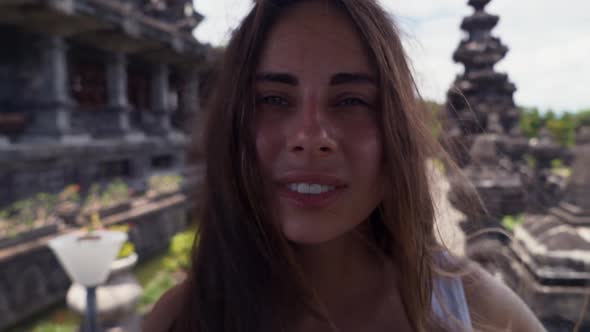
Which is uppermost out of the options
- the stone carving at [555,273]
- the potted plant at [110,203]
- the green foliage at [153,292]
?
the stone carving at [555,273]

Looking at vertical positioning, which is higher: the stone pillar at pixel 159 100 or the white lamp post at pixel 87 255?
the stone pillar at pixel 159 100

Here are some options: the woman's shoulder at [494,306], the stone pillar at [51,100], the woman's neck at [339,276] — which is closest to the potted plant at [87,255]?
the woman's neck at [339,276]

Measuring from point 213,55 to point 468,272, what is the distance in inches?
46.7

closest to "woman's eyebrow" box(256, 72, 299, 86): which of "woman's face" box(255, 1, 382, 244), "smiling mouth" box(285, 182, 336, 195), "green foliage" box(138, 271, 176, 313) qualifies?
"woman's face" box(255, 1, 382, 244)

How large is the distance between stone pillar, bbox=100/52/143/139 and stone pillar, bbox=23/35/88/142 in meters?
2.26

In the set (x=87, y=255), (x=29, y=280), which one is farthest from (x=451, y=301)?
(x=29, y=280)

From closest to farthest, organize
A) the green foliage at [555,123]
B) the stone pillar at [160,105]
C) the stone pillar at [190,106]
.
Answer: the stone pillar at [190,106]
the stone pillar at [160,105]
the green foliage at [555,123]

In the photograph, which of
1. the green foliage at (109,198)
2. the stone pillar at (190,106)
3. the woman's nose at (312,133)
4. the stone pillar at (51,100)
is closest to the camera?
the woman's nose at (312,133)

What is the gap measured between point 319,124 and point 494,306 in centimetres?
89

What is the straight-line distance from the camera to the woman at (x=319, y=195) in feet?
3.63

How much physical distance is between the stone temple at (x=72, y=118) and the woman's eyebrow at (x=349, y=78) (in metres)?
4.69

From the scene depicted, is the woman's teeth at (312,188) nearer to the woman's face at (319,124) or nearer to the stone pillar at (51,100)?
the woman's face at (319,124)

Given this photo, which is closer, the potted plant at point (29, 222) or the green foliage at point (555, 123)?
the potted plant at point (29, 222)

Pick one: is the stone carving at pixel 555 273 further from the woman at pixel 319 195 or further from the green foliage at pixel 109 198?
the green foliage at pixel 109 198
